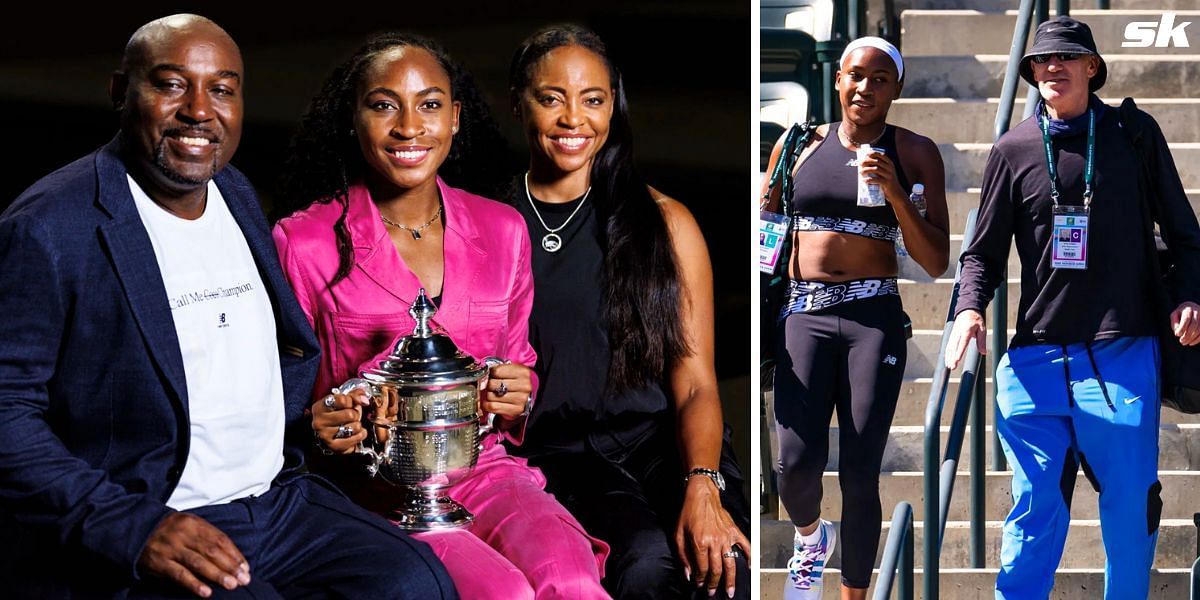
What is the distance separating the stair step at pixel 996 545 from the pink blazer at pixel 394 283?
34.7 inches

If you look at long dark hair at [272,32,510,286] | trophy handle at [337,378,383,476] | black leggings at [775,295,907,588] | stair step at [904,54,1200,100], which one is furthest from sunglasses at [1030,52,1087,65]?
trophy handle at [337,378,383,476]

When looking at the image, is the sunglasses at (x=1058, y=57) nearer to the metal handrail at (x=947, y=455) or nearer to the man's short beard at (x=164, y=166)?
the metal handrail at (x=947, y=455)

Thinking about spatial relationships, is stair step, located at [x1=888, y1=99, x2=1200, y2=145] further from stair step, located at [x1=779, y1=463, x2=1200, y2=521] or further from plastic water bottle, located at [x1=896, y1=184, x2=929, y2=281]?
stair step, located at [x1=779, y1=463, x2=1200, y2=521]

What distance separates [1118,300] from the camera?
11.5 feet

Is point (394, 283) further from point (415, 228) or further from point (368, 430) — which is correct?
point (368, 430)

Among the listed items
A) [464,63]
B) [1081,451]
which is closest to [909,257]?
[1081,451]

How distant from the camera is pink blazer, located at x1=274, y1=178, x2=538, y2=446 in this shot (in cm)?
319

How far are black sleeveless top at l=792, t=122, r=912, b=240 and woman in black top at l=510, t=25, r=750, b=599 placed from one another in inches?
13.3

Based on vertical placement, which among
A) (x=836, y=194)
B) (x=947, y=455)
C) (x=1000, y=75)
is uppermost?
(x=1000, y=75)

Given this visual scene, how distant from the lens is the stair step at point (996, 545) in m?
3.64

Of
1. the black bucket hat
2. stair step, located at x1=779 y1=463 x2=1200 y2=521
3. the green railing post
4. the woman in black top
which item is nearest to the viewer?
the woman in black top

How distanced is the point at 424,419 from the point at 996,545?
1.69 m

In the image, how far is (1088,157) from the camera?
11.5ft

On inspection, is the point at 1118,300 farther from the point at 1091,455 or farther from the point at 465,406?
the point at 465,406
